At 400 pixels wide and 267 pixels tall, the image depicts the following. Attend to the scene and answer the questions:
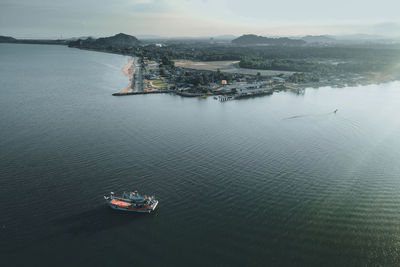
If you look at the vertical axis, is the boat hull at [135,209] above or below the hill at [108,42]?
below

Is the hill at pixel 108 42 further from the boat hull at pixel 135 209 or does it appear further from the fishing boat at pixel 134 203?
the boat hull at pixel 135 209

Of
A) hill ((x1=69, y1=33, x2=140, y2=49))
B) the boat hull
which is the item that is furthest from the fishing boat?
hill ((x1=69, y1=33, x2=140, y2=49))

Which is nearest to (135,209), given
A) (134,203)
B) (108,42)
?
(134,203)

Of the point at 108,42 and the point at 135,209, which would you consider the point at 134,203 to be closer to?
the point at 135,209

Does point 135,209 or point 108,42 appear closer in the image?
point 135,209

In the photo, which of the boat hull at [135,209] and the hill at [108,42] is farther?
the hill at [108,42]

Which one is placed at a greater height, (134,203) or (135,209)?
(134,203)

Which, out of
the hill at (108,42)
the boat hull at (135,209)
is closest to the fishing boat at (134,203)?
the boat hull at (135,209)

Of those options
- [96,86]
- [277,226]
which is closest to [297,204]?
[277,226]

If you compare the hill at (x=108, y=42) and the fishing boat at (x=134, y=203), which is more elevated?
the hill at (x=108, y=42)
